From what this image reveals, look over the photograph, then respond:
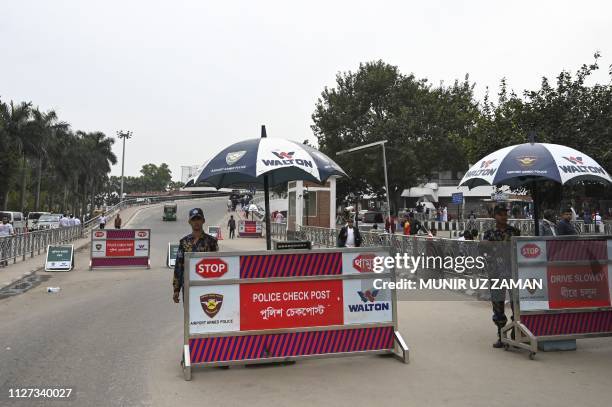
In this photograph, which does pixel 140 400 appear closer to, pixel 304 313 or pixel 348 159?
pixel 304 313

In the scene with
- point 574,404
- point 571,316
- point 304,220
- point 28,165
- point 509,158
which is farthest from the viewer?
point 28,165

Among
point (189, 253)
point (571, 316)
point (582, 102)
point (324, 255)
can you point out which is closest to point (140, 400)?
point (189, 253)

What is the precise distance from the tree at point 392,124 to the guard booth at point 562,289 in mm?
34352

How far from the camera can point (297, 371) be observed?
19.2 feet

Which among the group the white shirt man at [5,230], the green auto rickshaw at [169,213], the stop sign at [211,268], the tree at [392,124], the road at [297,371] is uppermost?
the tree at [392,124]

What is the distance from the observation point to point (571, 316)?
6.68m

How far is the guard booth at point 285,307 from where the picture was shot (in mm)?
5785

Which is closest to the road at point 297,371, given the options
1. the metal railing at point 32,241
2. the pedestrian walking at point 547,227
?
the pedestrian walking at point 547,227

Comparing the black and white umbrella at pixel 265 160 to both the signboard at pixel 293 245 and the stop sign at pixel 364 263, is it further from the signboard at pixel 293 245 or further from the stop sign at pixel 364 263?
the stop sign at pixel 364 263

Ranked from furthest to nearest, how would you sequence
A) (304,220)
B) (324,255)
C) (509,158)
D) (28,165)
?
(28,165)
(304,220)
(509,158)
(324,255)

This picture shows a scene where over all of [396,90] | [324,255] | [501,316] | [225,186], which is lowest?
[501,316]

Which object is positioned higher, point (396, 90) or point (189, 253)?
point (396, 90)

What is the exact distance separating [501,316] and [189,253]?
4.09m

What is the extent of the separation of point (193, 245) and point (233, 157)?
50.4 inches
